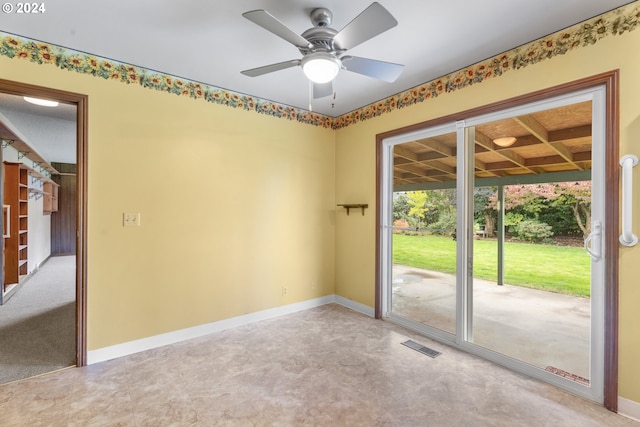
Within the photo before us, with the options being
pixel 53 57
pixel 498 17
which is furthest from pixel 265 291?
pixel 498 17

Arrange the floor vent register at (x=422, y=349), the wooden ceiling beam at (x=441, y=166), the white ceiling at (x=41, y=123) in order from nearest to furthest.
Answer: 1. the floor vent register at (x=422, y=349)
2. the wooden ceiling beam at (x=441, y=166)
3. the white ceiling at (x=41, y=123)

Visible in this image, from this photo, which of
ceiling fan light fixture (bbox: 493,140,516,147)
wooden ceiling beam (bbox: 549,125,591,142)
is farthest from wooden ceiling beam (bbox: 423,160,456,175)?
wooden ceiling beam (bbox: 549,125,591,142)

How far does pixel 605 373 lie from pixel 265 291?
9.83ft

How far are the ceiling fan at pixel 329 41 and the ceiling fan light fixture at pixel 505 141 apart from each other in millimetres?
1258

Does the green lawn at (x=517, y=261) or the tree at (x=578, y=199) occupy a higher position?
the tree at (x=578, y=199)

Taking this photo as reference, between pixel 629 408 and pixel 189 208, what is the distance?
145 inches

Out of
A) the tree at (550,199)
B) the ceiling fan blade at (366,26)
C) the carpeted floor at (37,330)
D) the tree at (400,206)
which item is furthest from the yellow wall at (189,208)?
the tree at (550,199)

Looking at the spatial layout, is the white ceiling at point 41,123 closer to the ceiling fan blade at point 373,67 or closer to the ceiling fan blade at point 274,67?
the ceiling fan blade at point 274,67

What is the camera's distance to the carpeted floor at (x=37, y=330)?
8.09ft

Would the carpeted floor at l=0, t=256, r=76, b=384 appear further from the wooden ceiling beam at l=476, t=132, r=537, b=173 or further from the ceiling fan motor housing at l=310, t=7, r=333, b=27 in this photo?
the wooden ceiling beam at l=476, t=132, r=537, b=173

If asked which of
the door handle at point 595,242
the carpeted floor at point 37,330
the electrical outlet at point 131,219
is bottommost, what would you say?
the carpeted floor at point 37,330

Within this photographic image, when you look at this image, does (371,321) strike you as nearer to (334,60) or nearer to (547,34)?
(334,60)

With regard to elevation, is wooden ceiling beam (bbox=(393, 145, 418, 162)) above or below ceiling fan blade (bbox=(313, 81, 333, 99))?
below

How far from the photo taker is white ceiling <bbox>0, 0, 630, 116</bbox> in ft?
6.12
